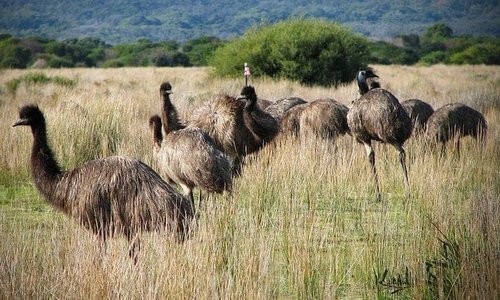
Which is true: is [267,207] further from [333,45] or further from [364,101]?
[333,45]

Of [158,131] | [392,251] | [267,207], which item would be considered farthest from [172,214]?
[158,131]

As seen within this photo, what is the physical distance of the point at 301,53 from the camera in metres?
26.7

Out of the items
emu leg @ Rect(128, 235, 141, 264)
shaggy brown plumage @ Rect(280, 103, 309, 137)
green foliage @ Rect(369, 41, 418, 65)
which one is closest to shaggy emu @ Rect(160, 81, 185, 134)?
shaggy brown plumage @ Rect(280, 103, 309, 137)

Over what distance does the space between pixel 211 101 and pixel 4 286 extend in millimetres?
4938

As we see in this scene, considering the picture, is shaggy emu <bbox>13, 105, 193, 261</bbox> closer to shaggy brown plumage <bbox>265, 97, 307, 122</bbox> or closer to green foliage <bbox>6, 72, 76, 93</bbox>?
shaggy brown plumage <bbox>265, 97, 307, 122</bbox>

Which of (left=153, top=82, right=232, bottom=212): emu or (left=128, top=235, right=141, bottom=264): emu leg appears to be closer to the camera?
(left=128, top=235, right=141, bottom=264): emu leg

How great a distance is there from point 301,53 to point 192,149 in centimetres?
1996

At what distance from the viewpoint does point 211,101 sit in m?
9.22

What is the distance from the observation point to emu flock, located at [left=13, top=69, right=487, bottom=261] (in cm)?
546

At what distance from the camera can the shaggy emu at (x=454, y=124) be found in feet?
35.9

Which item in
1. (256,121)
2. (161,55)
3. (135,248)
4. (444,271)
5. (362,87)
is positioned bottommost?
(161,55)

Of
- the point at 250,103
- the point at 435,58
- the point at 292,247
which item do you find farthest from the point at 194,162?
the point at 435,58

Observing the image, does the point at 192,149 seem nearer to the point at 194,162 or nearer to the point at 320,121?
the point at 194,162

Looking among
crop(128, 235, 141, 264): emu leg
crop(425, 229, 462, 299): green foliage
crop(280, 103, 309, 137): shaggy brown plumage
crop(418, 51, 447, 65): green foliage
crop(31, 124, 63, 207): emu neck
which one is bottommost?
crop(418, 51, 447, 65): green foliage
